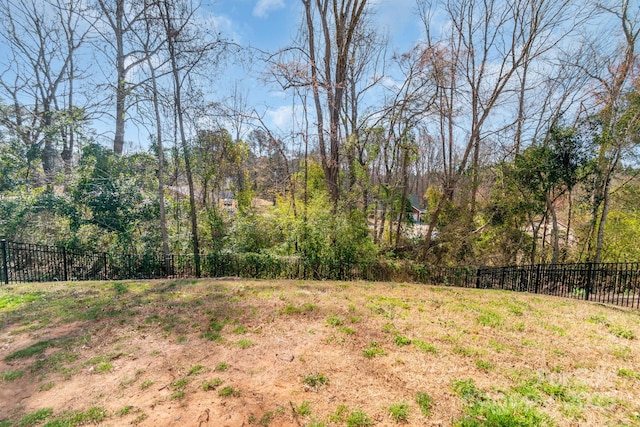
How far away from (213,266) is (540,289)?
9402mm

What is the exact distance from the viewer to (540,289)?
8055mm

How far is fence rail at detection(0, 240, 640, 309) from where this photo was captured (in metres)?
7.22

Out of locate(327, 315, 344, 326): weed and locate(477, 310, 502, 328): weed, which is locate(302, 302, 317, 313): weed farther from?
locate(477, 310, 502, 328): weed

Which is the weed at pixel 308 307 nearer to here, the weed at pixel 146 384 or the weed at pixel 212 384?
the weed at pixel 212 384

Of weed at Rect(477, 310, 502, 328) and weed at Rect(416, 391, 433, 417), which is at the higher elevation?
weed at Rect(416, 391, 433, 417)

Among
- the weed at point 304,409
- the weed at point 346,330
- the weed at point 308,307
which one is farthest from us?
the weed at point 308,307

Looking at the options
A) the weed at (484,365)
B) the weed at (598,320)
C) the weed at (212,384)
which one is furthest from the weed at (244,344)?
the weed at (598,320)

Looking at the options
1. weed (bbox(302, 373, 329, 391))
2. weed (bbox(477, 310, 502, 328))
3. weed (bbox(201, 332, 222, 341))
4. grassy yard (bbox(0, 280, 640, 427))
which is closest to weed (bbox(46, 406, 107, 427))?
grassy yard (bbox(0, 280, 640, 427))

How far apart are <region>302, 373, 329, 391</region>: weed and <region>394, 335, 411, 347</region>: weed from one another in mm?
1088

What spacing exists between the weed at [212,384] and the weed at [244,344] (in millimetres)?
600

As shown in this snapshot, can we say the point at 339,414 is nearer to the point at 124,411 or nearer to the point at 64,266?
the point at 124,411

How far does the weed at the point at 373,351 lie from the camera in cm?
304

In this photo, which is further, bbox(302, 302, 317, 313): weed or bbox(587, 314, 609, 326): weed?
bbox(302, 302, 317, 313): weed

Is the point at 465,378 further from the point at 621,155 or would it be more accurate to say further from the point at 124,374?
the point at 621,155
